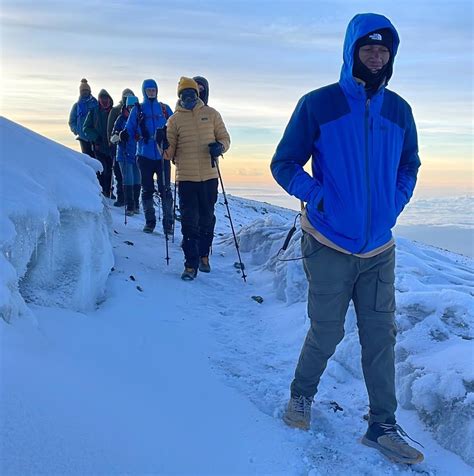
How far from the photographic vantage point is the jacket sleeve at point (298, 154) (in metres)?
3.36

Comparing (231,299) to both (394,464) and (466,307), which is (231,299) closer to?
(466,307)

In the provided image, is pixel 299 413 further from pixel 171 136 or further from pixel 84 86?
pixel 84 86

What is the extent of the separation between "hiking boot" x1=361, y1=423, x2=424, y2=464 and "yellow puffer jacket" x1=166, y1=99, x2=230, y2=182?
461cm

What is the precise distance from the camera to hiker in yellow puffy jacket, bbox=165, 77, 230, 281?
24.0ft

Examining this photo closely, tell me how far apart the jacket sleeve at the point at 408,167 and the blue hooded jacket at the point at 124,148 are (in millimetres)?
7307

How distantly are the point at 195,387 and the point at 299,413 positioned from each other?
87cm

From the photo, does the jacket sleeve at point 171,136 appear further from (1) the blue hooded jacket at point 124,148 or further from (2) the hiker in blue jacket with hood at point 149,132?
(1) the blue hooded jacket at point 124,148

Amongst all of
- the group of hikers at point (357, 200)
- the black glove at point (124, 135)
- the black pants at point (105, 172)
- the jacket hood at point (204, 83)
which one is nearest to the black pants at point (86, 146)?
the black pants at point (105, 172)

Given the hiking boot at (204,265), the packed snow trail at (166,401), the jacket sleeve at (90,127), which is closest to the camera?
the packed snow trail at (166,401)

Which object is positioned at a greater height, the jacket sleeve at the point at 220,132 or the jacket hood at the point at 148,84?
the jacket hood at the point at 148,84

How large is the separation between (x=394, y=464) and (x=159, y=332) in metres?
2.66

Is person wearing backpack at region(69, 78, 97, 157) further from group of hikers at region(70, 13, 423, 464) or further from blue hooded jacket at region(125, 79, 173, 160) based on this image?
group of hikers at region(70, 13, 423, 464)

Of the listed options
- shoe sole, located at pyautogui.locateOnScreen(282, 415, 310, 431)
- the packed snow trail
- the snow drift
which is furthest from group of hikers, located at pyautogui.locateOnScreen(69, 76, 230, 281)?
shoe sole, located at pyautogui.locateOnScreen(282, 415, 310, 431)

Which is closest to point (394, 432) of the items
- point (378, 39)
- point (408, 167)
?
point (408, 167)
